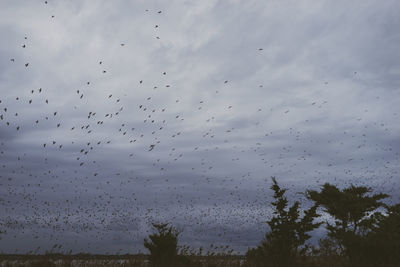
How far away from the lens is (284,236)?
56.1 ft

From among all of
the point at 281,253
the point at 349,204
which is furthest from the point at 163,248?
the point at 349,204

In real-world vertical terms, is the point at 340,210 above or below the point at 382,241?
above

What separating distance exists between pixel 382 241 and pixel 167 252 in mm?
9492

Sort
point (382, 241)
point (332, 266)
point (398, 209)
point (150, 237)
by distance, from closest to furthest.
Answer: point (332, 266), point (382, 241), point (150, 237), point (398, 209)

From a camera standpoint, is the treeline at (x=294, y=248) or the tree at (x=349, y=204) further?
the tree at (x=349, y=204)

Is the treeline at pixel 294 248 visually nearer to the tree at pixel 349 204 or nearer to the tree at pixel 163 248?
the tree at pixel 163 248

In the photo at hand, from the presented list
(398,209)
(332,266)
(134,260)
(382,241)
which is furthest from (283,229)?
(398,209)

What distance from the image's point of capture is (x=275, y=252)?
53.5 feet

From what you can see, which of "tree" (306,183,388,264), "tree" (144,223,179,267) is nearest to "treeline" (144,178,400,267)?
"tree" (144,223,179,267)

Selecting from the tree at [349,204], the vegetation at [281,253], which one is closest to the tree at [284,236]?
the vegetation at [281,253]

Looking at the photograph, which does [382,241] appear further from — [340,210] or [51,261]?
[340,210]

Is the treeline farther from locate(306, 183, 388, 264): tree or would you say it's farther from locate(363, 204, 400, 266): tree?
locate(306, 183, 388, 264): tree

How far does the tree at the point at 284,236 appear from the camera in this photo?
1616 cm

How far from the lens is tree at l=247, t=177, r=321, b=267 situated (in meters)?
16.2
